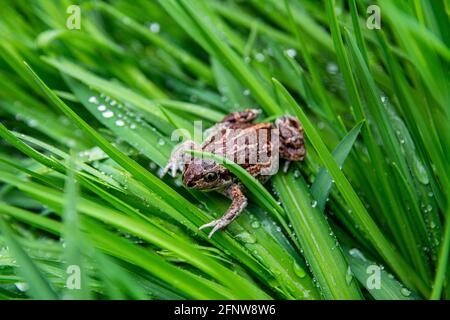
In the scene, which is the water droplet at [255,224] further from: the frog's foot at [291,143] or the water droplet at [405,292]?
the water droplet at [405,292]

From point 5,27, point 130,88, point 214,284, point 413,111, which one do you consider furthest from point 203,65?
point 214,284

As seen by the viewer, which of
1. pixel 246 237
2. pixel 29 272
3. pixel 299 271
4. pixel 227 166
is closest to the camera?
pixel 29 272

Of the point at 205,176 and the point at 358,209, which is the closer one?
the point at 358,209

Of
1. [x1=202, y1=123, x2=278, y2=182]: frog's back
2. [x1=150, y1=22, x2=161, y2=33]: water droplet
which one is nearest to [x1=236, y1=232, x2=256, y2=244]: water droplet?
[x1=202, y1=123, x2=278, y2=182]: frog's back

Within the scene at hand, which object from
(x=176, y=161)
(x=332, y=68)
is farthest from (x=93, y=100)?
(x=332, y=68)

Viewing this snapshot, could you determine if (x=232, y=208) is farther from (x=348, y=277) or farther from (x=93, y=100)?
(x=93, y=100)
